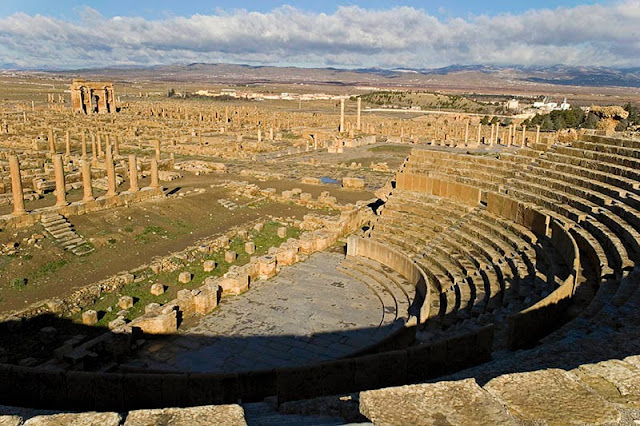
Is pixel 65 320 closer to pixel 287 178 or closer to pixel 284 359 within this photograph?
pixel 284 359

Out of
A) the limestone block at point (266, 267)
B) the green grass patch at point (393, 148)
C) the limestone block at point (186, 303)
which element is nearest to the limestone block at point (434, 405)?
the limestone block at point (186, 303)

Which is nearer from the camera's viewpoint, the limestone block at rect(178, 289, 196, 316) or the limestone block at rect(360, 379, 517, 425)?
the limestone block at rect(360, 379, 517, 425)

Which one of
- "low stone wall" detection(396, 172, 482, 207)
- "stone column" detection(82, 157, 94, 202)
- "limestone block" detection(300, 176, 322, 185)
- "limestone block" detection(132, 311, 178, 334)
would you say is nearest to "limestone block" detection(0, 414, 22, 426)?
"limestone block" detection(132, 311, 178, 334)

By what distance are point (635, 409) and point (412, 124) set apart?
7296 centimetres

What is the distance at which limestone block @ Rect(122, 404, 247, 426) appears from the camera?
4.21m

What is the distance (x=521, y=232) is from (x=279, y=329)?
815 centimetres

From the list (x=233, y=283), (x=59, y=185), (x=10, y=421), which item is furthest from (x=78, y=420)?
(x=59, y=185)

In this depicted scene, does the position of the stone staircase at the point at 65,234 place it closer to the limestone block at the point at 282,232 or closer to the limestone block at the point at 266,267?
the limestone block at the point at 266,267

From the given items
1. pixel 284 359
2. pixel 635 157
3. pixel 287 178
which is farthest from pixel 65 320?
pixel 287 178

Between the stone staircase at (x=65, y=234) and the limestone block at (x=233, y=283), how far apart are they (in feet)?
23.0

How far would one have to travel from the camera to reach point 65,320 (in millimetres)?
14461

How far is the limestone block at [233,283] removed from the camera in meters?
15.6

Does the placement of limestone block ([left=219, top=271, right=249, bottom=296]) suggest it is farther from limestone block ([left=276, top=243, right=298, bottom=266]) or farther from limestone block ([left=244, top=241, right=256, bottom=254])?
limestone block ([left=244, top=241, right=256, bottom=254])

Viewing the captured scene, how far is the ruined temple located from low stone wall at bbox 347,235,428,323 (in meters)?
71.6
